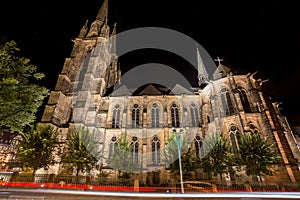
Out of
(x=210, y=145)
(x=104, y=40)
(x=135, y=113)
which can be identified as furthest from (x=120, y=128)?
(x=104, y=40)

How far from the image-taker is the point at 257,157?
17.7 meters

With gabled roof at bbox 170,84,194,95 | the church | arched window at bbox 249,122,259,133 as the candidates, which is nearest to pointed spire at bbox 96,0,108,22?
the church

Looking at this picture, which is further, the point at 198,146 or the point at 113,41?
the point at 113,41

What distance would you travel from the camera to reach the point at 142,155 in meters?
24.6

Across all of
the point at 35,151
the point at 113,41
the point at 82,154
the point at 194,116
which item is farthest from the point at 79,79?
the point at 194,116

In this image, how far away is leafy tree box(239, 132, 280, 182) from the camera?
57.5ft

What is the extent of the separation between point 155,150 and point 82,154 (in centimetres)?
1070

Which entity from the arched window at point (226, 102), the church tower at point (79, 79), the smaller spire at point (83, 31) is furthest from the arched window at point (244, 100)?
the smaller spire at point (83, 31)

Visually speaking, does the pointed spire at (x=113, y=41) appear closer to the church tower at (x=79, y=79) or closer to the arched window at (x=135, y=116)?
the church tower at (x=79, y=79)

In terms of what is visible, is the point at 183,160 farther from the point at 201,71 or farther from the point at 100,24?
the point at 100,24

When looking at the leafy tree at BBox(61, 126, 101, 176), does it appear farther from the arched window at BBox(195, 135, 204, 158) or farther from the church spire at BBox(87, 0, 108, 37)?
the church spire at BBox(87, 0, 108, 37)

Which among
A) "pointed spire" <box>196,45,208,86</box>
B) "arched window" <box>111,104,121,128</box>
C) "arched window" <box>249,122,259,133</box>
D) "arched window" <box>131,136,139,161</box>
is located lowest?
"arched window" <box>131,136,139,161</box>

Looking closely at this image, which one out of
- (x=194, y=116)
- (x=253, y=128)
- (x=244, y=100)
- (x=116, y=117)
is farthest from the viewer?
(x=194, y=116)

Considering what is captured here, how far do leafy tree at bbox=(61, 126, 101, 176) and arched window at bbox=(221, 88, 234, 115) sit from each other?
18.4m
